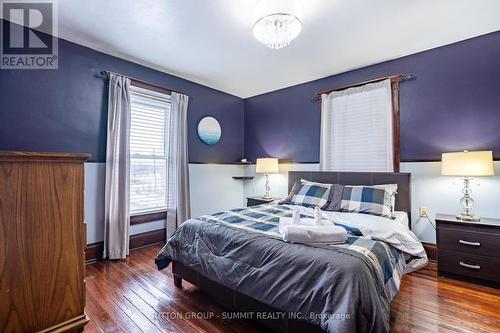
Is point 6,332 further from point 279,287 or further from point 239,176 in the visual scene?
point 239,176

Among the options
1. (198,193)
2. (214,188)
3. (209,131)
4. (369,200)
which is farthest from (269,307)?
(209,131)

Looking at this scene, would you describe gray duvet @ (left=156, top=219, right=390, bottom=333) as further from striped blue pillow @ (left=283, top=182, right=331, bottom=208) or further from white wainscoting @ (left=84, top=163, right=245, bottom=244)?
white wainscoting @ (left=84, top=163, right=245, bottom=244)

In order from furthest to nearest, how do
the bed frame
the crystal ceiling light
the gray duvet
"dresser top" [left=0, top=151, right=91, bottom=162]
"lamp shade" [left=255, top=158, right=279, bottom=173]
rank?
1. "lamp shade" [left=255, top=158, right=279, bottom=173]
2. the crystal ceiling light
3. the bed frame
4. the gray duvet
5. "dresser top" [left=0, top=151, right=91, bottom=162]

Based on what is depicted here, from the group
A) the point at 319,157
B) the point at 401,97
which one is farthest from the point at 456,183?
the point at 319,157

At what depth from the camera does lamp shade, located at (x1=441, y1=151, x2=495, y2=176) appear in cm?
229

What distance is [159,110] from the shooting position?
3617mm

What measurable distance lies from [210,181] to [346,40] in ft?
9.62

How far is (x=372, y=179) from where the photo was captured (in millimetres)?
3156

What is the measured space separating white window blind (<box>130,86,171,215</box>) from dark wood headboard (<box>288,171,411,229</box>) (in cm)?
216

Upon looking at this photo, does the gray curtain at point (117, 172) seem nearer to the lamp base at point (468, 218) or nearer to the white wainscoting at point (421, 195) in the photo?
the white wainscoting at point (421, 195)

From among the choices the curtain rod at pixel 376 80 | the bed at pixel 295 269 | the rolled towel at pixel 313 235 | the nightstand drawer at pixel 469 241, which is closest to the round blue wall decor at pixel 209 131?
the curtain rod at pixel 376 80

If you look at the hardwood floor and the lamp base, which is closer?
the hardwood floor

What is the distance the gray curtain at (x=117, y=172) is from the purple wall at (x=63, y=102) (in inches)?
5.3

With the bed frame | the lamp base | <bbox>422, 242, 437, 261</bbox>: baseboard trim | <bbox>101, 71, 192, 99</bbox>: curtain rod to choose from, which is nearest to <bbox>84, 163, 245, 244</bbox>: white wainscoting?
<bbox>101, 71, 192, 99</bbox>: curtain rod
